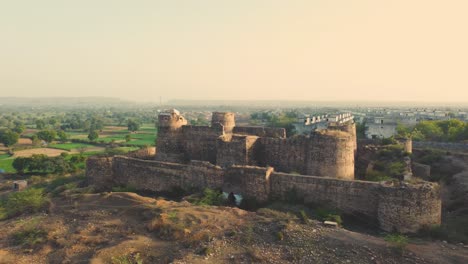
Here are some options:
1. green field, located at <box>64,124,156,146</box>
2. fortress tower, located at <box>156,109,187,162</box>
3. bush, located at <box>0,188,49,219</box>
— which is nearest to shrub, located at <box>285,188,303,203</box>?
fortress tower, located at <box>156,109,187,162</box>

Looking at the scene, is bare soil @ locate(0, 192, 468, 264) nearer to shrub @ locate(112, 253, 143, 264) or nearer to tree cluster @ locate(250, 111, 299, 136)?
shrub @ locate(112, 253, 143, 264)

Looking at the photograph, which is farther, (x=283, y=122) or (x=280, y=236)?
(x=283, y=122)

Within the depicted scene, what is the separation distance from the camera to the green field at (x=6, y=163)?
1564 inches

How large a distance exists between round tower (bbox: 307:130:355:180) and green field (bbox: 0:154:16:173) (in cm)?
3703

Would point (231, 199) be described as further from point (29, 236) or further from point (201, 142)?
point (29, 236)

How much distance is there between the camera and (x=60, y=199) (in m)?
18.1

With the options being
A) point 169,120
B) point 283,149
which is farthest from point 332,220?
point 169,120

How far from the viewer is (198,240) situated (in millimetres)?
11719

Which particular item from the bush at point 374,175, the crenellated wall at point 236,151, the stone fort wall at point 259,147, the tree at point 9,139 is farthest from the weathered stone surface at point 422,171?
the tree at point 9,139

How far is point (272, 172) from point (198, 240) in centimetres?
508

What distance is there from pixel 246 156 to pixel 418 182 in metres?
7.85

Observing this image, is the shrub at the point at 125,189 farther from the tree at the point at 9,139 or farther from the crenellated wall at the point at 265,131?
the tree at the point at 9,139

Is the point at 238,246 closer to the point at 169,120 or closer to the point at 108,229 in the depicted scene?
the point at 108,229

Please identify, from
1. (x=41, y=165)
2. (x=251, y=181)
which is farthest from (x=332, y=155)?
(x=41, y=165)
